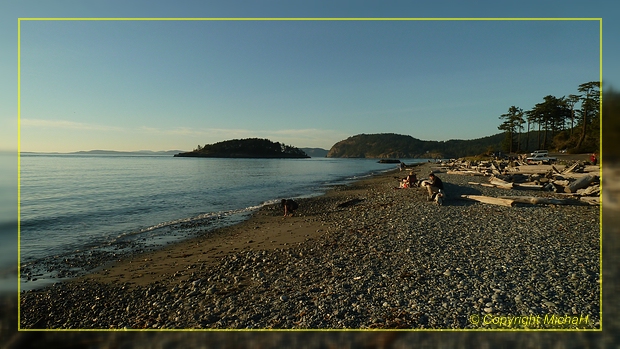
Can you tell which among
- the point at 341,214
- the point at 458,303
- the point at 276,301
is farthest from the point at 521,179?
the point at 276,301

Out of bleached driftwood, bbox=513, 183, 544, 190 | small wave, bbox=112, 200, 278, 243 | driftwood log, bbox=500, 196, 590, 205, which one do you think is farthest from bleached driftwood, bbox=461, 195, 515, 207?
small wave, bbox=112, 200, 278, 243

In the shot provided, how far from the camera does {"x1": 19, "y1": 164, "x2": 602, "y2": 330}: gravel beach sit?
5340mm

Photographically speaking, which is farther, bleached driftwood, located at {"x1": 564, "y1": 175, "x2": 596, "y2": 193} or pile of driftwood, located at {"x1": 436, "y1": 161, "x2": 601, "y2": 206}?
bleached driftwood, located at {"x1": 564, "y1": 175, "x2": 596, "y2": 193}

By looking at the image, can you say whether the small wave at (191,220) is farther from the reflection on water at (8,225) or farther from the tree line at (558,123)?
the tree line at (558,123)

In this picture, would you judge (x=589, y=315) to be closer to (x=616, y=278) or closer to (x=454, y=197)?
(x=616, y=278)

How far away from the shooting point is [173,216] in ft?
62.8

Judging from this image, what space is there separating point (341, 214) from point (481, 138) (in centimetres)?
19031

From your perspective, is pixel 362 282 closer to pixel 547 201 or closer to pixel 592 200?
pixel 547 201

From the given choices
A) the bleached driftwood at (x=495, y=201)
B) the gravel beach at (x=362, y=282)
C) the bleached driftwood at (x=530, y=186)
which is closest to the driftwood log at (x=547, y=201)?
the bleached driftwood at (x=495, y=201)

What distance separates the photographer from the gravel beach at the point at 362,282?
534 centimetres

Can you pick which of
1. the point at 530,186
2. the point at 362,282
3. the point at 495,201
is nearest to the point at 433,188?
the point at 495,201

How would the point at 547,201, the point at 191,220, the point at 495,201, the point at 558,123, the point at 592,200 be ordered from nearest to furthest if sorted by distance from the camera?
the point at 592,200, the point at 547,201, the point at 495,201, the point at 191,220, the point at 558,123

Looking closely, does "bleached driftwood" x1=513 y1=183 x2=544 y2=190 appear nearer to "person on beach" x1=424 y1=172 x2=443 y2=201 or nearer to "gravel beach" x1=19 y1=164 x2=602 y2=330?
"person on beach" x1=424 y1=172 x2=443 y2=201

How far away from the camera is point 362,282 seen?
673 cm
